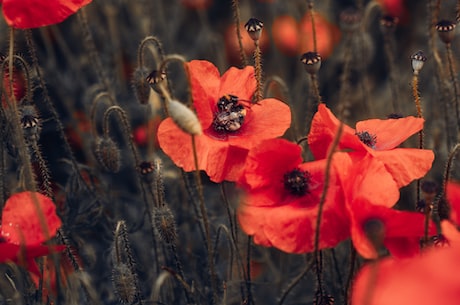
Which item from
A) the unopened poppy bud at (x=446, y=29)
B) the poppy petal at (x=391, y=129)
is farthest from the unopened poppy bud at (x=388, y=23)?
the poppy petal at (x=391, y=129)

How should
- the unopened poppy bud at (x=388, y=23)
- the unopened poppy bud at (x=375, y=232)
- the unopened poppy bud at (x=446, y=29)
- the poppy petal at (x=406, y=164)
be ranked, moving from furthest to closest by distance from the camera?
the unopened poppy bud at (x=388, y=23) < the unopened poppy bud at (x=446, y=29) < the poppy petal at (x=406, y=164) < the unopened poppy bud at (x=375, y=232)

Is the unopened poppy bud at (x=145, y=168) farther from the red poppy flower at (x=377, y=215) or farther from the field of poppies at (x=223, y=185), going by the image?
the red poppy flower at (x=377, y=215)

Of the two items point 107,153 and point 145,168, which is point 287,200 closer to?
point 145,168

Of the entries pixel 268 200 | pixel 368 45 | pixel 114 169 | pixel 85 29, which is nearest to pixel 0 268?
pixel 114 169

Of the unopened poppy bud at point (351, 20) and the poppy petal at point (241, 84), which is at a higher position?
the unopened poppy bud at point (351, 20)

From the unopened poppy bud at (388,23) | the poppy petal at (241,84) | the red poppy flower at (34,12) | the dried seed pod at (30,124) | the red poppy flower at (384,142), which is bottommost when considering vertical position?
the red poppy flower at (384,142)

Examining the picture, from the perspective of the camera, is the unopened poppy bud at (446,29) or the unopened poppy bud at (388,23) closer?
the unopened poppy bud at (446,29)

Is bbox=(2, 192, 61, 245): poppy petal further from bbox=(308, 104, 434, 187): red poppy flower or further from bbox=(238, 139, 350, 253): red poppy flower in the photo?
bbox=(308, 104, 434, 187): red poppy flower

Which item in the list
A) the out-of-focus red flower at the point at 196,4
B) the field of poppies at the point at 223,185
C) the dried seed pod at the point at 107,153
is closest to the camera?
the field of poppies at the point at 223,185
